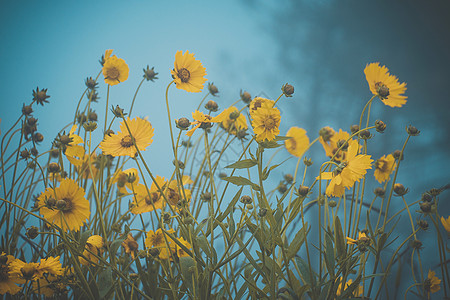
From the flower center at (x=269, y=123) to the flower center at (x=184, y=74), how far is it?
139mm

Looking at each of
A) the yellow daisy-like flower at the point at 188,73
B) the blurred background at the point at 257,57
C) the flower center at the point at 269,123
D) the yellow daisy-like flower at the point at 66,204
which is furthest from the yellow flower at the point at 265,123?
the blurred background at the point at 257,57

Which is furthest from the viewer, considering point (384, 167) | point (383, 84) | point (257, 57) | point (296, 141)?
point (257, 57)

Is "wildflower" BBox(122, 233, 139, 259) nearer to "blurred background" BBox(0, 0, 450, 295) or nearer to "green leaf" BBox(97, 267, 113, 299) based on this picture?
"green leaf" BBox(97, 267, 113, 299)

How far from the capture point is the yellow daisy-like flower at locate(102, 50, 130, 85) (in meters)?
0.57

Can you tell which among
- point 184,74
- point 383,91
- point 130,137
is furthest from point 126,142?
point 383,91

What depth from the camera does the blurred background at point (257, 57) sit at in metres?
1.11

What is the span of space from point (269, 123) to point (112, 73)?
12.5 inches

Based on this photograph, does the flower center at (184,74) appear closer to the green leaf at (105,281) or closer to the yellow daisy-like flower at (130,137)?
the yellow daisy-like flower at (130,137)

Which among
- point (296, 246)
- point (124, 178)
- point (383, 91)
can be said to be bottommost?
point (296, 246)

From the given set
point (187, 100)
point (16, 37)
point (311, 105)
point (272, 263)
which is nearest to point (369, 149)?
point (311, 105)

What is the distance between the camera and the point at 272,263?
0.42m

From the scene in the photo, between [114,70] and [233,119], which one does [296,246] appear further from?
[114,70]

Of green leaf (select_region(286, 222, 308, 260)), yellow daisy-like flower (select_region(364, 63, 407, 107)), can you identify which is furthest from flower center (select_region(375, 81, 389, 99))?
green leaf (select_region(286, 222, 308, 260))

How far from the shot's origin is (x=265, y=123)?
0.40 m
